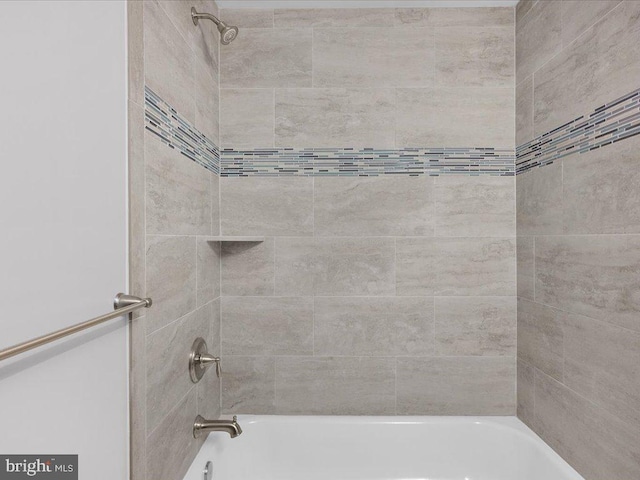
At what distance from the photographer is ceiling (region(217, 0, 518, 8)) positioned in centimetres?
191

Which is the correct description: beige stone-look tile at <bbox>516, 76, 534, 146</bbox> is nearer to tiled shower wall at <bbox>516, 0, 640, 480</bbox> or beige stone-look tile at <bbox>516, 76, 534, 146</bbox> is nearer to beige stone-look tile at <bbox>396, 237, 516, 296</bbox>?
tiled shower wall at <bbox>516, 0, 640, 480</bbox>

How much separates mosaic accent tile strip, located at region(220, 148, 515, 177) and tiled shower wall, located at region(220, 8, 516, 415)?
0.01 metres

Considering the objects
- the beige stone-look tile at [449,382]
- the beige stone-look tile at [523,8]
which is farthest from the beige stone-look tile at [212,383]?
the beige stone-look tile at [523,8]

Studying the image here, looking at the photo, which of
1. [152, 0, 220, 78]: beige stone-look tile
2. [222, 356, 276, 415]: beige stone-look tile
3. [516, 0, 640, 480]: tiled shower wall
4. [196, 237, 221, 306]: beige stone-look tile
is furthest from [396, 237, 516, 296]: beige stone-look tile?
[152, 0, 220, 78]: beige stone-look tile

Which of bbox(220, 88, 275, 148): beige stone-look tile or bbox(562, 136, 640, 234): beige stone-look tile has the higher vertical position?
bbox(220, 88, 275, 148): beige stone-look tile

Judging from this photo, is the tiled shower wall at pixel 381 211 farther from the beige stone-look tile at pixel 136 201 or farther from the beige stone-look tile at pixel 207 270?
the beige stone-look tile at pixel 136 201

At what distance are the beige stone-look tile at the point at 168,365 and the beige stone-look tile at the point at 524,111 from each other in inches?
64.3

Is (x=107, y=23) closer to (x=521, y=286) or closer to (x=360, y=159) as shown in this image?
(x=360, y=159)

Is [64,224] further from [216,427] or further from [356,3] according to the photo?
[356,3]

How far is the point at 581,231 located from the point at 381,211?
2.71 ft

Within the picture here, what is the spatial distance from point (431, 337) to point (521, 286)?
48 centimetres

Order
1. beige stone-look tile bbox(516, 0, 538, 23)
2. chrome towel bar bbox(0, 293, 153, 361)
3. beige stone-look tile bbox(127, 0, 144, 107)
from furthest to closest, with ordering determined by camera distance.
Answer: beige stone-look tile bbox(516, 0, 538, 23) < beige stone-look tile bbox(127, 0, 144, 107) < chrome towel bar bbox(0, 293, 153, 361)

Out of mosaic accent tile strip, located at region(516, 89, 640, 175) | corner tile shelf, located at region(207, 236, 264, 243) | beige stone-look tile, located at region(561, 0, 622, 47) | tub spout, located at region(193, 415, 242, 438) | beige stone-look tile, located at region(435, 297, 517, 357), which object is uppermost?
beige stone-look tile, located at region(561, 0, 622, 47)

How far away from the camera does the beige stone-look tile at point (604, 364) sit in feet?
3.91
